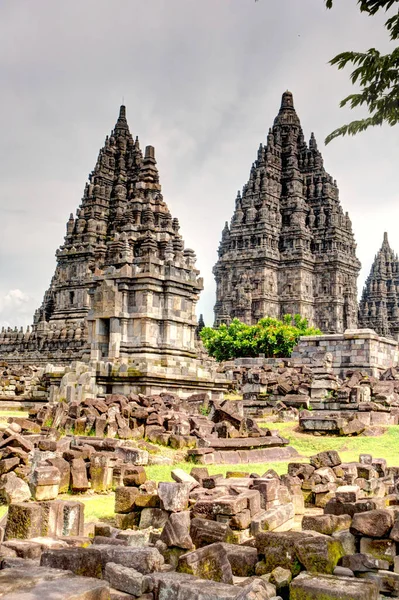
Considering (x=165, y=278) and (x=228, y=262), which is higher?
(x=228, y=262)

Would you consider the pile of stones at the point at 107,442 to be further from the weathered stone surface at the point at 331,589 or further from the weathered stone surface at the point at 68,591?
the weathered stone surface at the point at 331,589

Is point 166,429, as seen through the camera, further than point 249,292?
No

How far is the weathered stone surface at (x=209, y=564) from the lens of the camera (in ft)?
16.6

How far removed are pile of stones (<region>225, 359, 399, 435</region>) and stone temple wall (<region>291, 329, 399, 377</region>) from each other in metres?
1.25

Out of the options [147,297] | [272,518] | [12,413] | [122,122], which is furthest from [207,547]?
[122,122]

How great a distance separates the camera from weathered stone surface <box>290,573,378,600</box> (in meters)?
4.45

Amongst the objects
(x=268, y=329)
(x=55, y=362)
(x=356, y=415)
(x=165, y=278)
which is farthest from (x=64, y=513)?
(x=268, y=329)

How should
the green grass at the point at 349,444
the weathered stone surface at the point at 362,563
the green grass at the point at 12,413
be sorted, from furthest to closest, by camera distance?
the green grass at the point at 12,413 → the green grass at the point at 349,444 → the weathered stone surface at the point at 362,563

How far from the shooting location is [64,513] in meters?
6.45

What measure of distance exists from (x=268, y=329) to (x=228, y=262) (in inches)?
609

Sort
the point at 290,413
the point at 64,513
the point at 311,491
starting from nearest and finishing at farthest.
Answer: the point at 64,513 → the point at 311,491 → the point at 290,413

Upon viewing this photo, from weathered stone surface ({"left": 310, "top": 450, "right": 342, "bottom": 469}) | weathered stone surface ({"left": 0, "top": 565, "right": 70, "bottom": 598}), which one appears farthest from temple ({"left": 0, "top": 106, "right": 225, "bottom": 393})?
weathered stone surface ({"left": 0, "top": 565, "right": 70, "bottom": 598})

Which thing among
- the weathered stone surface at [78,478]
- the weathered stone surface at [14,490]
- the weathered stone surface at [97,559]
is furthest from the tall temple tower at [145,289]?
the weathered stone surface at [97,559]

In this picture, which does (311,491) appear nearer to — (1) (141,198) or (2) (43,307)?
(1) (141,198)
